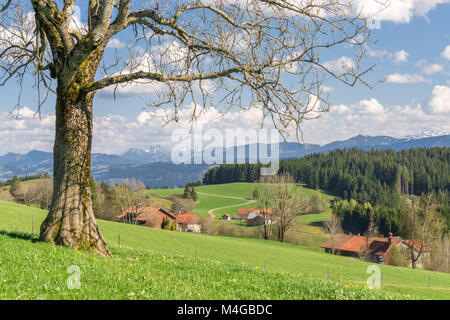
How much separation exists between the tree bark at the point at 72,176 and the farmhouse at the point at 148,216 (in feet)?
290

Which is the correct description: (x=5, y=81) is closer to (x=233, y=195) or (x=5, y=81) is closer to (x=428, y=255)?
(x=428, y=255)

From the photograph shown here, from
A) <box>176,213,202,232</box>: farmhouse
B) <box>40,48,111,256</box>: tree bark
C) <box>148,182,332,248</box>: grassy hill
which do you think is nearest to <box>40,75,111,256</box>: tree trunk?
<box>40,48,111,256</box>: tree bark

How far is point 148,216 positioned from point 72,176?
311 feet

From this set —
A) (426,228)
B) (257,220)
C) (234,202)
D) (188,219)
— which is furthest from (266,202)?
(234,202)

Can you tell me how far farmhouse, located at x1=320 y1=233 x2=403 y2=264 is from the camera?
247 feet

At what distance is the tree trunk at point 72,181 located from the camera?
11.2 meters

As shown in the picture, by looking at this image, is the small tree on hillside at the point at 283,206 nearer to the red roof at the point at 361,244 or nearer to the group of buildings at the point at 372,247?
the group of buildings at the point at 372,247

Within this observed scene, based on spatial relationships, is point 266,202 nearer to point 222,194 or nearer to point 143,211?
point 143,211

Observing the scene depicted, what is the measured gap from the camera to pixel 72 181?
11.4 meters

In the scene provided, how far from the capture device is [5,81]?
44.3ft

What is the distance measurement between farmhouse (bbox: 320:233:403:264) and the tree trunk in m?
67.5

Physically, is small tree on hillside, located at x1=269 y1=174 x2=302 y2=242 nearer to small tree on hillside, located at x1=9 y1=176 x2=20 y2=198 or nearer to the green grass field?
the green grass field

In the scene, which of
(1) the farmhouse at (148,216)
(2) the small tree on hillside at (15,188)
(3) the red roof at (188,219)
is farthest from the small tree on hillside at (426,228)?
(2) the small tree on hillside at (15,188)
